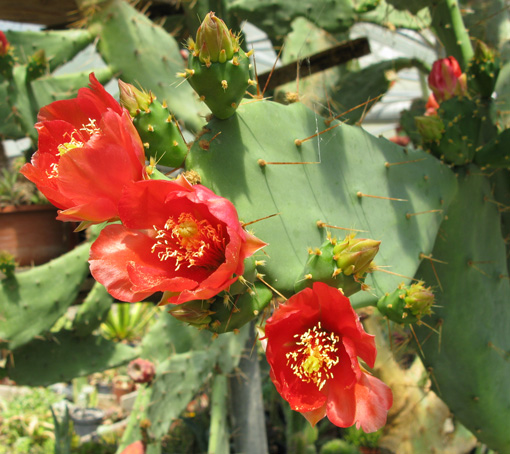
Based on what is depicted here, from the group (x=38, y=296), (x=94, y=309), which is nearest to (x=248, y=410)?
(x=94, y=309)

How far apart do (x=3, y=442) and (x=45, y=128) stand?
13.5ft

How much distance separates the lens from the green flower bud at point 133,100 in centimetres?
58

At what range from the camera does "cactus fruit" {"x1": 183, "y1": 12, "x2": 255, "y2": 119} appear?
21.9 inches

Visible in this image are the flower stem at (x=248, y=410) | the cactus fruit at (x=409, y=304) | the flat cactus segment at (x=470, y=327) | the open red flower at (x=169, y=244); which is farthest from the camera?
the flower stem at (x=248, y=410)

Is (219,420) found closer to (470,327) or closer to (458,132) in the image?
(470,327)

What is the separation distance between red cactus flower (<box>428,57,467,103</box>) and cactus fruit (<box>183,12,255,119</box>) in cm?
81

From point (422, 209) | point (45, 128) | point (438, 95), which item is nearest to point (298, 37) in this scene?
point (438, 95)

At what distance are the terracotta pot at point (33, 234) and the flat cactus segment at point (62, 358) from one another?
0.33 metres

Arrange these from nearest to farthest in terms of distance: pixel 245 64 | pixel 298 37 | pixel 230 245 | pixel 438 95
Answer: pixel 230 245
pixel 245 64
pixel 438 95
pixel 298 37

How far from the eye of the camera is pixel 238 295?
1.83 feet

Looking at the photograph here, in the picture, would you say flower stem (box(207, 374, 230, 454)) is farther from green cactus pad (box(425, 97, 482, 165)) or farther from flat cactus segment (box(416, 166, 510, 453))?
green cactus pad (box(425, 97, 482, 165))

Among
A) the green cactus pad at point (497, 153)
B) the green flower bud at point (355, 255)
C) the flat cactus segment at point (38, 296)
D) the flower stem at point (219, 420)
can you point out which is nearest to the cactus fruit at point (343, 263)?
the green flower bud at point (355, 255)

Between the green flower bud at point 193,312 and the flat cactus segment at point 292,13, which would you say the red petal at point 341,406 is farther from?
the flat cactus segment at point 292,13

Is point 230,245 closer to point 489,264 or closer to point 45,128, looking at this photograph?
point 45,128
